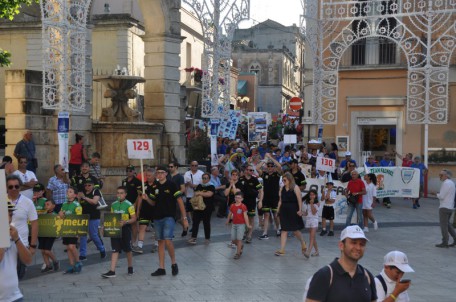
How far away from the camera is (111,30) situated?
3306 centimetres

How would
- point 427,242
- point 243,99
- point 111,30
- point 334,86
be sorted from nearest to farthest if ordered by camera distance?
point 427,242 < point 334,86 < point 111,30 < point 243,99

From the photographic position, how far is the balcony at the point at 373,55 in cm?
2853

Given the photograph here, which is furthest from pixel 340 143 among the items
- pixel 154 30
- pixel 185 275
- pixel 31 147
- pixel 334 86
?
pixel 185 275

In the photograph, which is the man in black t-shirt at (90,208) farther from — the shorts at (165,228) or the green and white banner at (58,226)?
the shorts at (165,228)

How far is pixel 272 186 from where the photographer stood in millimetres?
15367

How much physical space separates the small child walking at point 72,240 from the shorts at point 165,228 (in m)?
1.26

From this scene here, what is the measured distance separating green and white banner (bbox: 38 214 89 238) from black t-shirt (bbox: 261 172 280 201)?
18.4ft

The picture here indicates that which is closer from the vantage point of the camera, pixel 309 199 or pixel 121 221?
pixel 121 221

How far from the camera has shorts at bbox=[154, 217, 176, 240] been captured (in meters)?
10.9

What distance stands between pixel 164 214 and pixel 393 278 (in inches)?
228

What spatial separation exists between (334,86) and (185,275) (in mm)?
17050

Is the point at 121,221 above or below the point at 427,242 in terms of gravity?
above

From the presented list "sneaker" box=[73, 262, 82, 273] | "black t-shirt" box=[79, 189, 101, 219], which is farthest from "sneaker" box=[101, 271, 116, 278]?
"black t-shirt" box=[79, 189, 101, 219]

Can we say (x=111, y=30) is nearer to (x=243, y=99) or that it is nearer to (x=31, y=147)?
(x=31, y=147)
